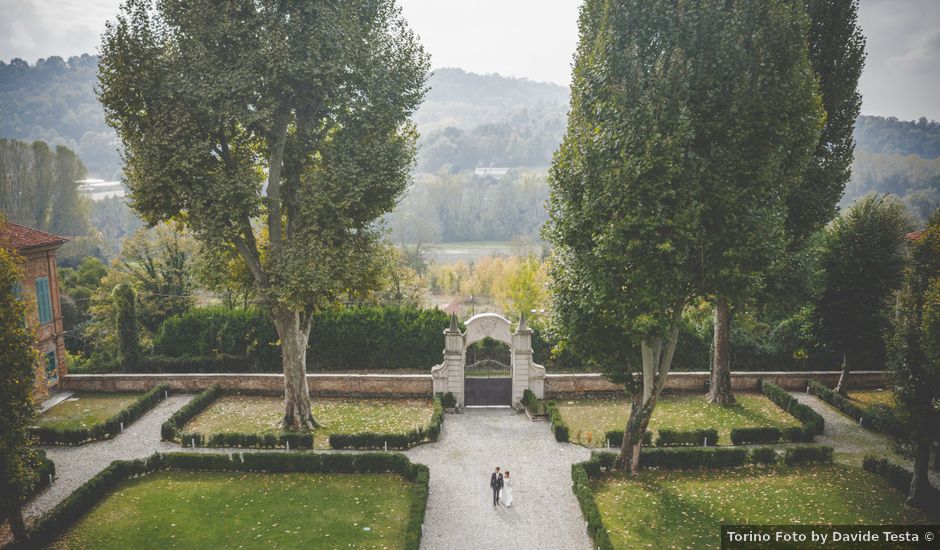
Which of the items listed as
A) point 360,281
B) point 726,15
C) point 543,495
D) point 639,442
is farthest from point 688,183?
point 360,281

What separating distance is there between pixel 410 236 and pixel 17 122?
93340 mm

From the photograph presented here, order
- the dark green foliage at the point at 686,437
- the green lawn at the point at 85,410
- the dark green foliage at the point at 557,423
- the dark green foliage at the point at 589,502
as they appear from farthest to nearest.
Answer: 1. the green lawn at the point at 85,410
2. the dark green foliage at the point at 557,423
3. the dark green foliage at the point at 686,437
4. the dark green foliage at the point at 589,502

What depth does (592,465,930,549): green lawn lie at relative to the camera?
16.6m

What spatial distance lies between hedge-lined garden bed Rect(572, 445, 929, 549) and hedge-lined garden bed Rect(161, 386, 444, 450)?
7505mm

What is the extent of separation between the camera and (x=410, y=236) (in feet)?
261

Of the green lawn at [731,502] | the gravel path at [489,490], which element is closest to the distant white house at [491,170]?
the gravel path at [489,490]

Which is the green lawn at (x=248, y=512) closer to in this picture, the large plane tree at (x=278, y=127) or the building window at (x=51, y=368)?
the large plane tree at (x=278, y=127)

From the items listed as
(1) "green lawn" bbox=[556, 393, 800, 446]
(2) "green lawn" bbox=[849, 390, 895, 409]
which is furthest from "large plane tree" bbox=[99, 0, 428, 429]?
(2) "green lawn" bbox=[849, 390, 895, 409]

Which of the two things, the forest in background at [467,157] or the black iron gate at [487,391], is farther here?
the forest in background at [467,157]

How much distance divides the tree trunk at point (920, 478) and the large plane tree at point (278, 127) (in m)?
19.5

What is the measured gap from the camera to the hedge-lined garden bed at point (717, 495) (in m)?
16.7

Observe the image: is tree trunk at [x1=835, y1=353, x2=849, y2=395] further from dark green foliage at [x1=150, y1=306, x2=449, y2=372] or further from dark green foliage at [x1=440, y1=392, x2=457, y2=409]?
dark green foliage at [x1=150, y1=306, x2=449, y2=372]

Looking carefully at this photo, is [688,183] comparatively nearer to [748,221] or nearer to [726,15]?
[748,221]

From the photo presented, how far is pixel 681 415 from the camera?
25.5 meters
